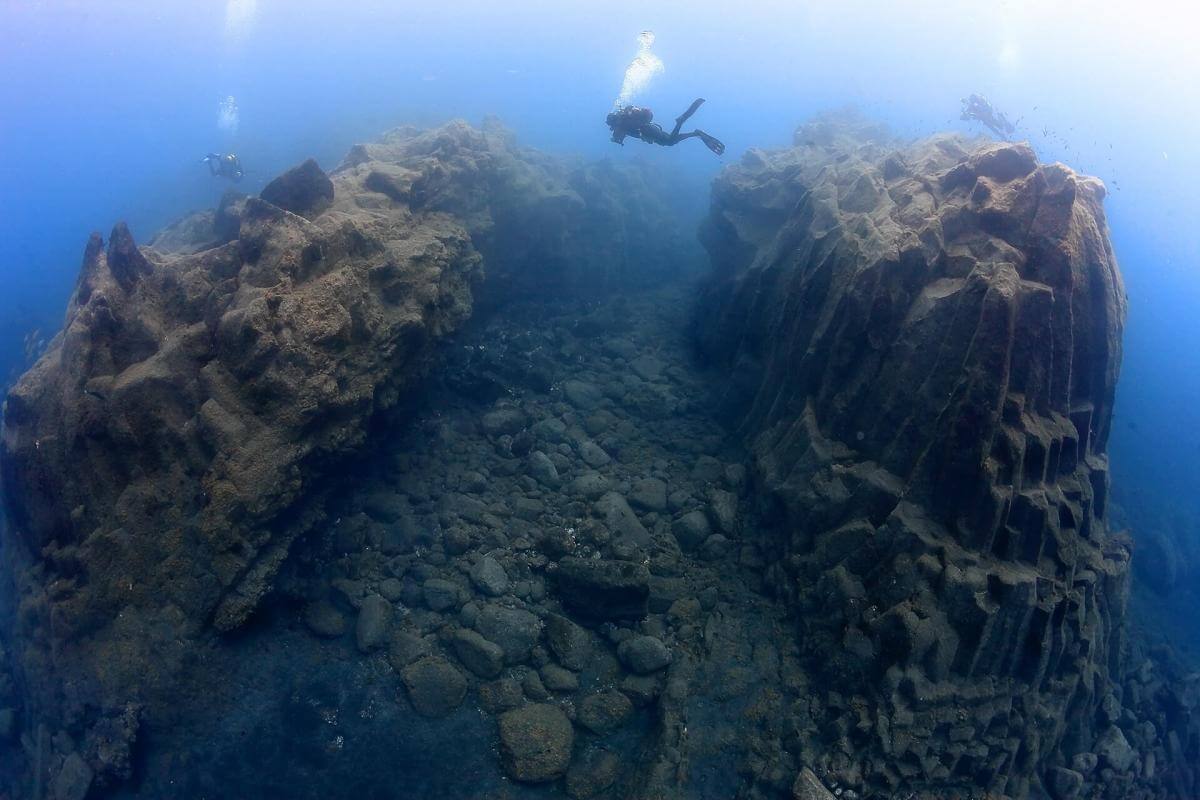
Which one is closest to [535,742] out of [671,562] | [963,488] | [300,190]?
[671,562]

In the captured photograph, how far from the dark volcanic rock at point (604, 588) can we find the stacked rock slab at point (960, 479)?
1.80 metres

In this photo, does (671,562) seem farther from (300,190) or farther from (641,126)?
(641,126)

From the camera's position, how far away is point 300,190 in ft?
28.1

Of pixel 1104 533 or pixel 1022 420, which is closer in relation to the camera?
pixel 1022 420

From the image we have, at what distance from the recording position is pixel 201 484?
20.8 ft

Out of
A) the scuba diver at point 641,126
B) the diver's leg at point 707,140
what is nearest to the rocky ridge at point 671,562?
the diver's leg at point 707,140

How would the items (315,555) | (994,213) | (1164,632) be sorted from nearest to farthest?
(994,213) → (315,555) → (1164,632)

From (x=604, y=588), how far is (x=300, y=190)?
7.26 m

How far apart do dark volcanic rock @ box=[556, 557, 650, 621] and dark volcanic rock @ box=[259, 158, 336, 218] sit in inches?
257

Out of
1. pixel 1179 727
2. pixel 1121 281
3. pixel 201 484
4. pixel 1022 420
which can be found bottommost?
pixel 1179 727

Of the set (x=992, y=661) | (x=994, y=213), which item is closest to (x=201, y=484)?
(x=992, y=661)

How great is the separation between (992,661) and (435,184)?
36.3 ft

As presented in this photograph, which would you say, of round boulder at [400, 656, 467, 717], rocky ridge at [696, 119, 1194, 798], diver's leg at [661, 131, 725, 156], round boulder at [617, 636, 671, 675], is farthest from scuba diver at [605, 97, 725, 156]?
round boulder at [400, 656, 467, 717]

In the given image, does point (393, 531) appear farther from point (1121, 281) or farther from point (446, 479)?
point (1121, 281)
